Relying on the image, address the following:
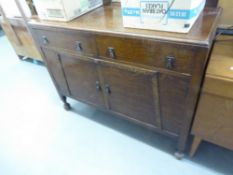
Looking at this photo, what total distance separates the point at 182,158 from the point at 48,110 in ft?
4.34

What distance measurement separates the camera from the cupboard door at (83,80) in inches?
51.3

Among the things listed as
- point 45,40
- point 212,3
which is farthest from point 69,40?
point 212,3

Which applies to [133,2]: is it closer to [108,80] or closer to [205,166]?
[108,80]

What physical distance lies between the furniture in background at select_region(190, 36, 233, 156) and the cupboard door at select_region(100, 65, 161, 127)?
0.25 m

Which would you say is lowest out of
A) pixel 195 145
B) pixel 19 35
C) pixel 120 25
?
pixel 195 145

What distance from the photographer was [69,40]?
1222 mm

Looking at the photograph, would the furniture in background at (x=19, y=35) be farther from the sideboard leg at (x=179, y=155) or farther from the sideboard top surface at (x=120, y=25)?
the sideboard leg at (x=179, y=155)

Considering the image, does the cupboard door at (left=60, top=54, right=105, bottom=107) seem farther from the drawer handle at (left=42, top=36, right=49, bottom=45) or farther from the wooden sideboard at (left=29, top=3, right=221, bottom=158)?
the drawer handle at (left=42, top=36, right=49, bottom=45)

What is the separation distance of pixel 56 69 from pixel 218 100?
120cm

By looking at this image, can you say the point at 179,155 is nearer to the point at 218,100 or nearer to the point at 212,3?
the point at 218,100

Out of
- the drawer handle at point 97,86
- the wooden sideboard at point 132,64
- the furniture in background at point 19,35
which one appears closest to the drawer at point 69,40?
the wooden sideboard at point 132,64

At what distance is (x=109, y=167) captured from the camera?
1.32m

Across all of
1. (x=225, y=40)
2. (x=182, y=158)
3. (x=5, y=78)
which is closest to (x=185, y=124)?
(x=182, y=158)

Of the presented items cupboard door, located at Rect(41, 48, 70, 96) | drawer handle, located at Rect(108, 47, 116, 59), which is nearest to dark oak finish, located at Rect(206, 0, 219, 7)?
drawer handle, located at Rect(108, 47, 116, 59)
